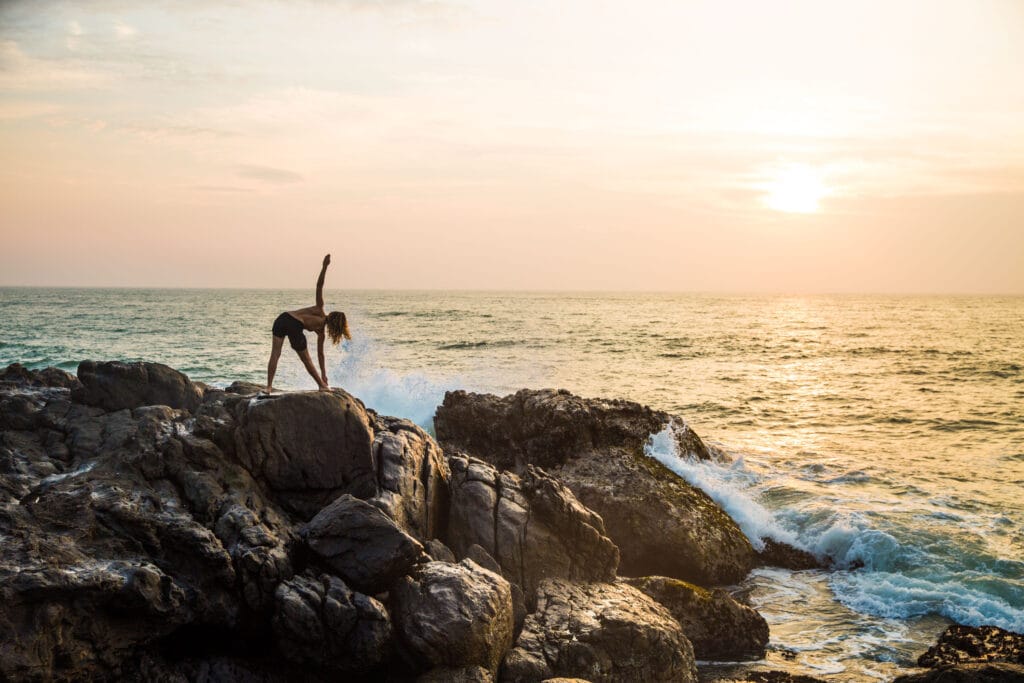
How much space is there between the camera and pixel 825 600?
13.1 meters

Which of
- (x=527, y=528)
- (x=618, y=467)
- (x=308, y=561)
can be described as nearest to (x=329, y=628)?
(x=308, y=561)

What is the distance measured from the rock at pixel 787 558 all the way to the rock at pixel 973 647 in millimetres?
3140

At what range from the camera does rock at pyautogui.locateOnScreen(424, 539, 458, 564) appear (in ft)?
32.4

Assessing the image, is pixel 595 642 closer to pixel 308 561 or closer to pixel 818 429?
pixel 308 561

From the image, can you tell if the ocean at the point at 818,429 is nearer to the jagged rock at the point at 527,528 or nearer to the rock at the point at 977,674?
the rock at the point at 977,674

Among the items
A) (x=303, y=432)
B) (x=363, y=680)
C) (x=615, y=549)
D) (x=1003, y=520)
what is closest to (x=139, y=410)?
(x=303, y=432)

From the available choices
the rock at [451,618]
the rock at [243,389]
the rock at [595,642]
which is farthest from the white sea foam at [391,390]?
the rock at [451,618]

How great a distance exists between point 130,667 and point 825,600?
10670 millimetres

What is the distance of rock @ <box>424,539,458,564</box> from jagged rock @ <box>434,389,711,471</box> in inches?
232

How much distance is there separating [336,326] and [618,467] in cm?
608

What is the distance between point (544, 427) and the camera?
1647cm

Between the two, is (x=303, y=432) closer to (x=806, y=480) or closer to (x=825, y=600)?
(x=825, y=600)

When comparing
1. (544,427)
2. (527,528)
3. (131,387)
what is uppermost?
(131,387)

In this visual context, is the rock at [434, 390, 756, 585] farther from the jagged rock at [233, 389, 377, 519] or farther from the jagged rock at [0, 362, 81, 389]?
the jagged rock at [0, 362, 81, 389]
